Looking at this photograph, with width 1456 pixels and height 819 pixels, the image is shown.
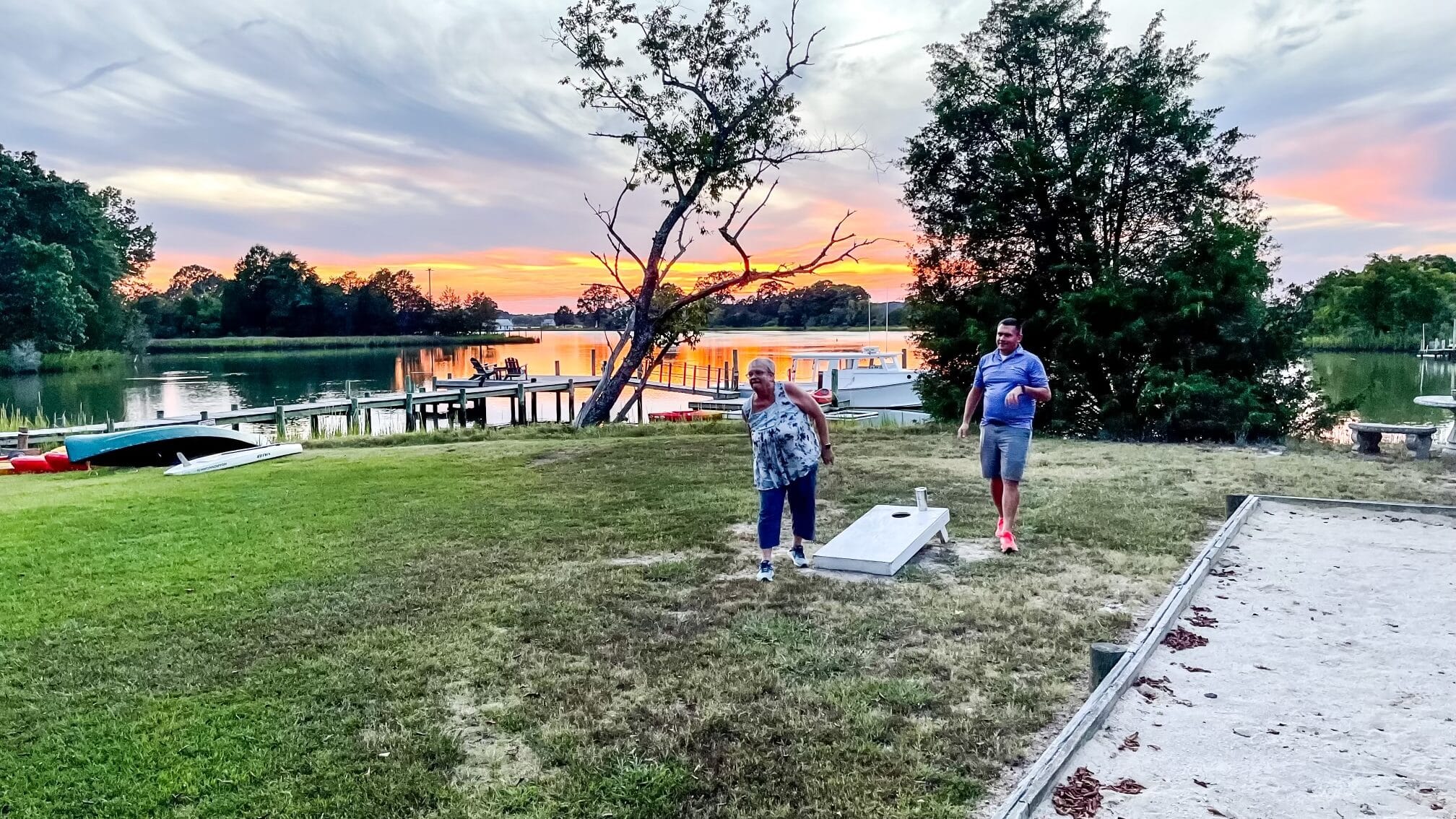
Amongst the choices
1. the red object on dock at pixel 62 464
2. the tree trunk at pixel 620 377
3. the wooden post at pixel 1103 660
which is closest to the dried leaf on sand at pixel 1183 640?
the wooden post at pixel 1103 660

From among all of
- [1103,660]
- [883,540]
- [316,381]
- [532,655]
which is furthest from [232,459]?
[316,381]

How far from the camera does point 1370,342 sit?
61.4 m

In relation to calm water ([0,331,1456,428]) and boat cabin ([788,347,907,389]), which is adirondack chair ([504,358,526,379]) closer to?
calm water ([0,331,1456,428])

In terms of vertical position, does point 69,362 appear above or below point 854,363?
above

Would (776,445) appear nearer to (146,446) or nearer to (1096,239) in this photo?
(146,446)

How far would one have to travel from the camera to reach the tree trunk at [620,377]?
787 inches

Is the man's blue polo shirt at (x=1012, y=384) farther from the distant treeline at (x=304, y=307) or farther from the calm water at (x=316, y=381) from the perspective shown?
the distant treeline at (x=304, y=307)

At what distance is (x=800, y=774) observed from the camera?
2.88 metres

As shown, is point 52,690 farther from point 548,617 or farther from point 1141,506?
point 1141,506

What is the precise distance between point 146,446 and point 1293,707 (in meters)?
14.1

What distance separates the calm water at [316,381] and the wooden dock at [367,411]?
1085 millimetres

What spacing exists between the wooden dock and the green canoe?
4000mm

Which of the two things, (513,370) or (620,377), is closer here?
(620,377)

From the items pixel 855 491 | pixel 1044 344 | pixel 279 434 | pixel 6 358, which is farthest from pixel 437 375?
pixel 855 491
